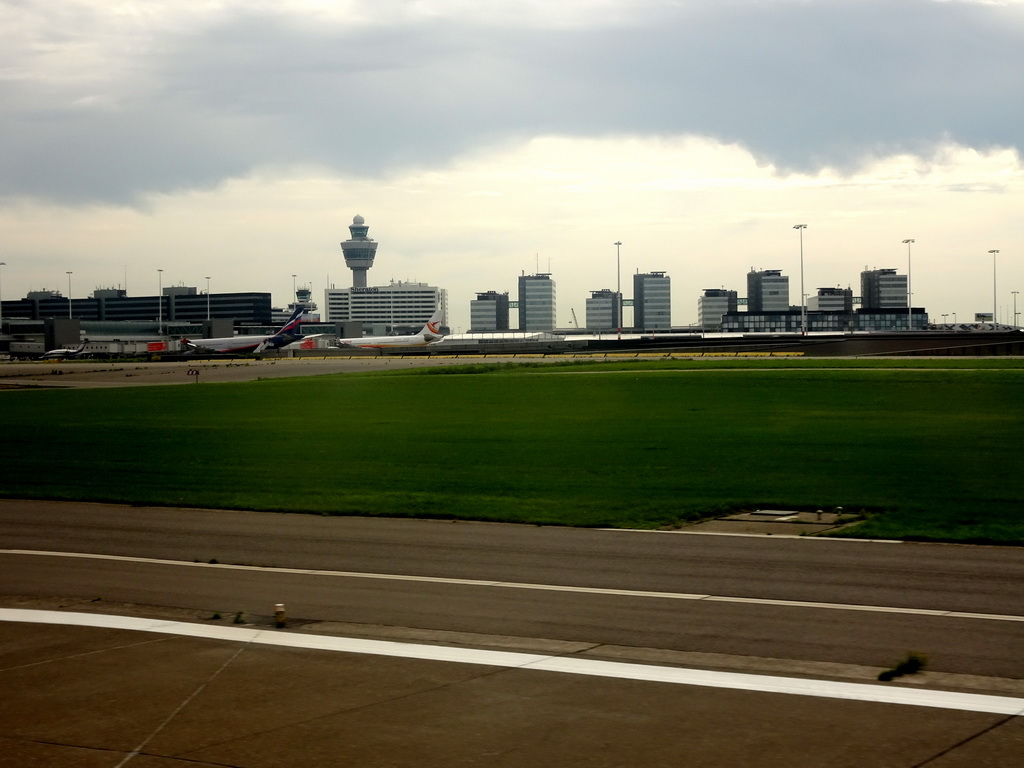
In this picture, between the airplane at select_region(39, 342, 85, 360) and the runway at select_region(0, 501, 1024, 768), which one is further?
the airplane at select_region(39, 342, 85, 360)

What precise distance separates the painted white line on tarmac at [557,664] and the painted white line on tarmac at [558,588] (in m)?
3.20

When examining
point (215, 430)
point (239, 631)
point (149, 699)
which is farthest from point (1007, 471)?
point (215, 430)

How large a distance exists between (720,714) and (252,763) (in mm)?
3847

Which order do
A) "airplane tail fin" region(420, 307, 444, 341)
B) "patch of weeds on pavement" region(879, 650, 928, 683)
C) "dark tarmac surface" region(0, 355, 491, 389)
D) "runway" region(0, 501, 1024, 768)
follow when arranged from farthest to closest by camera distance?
"airplane tail fin" region(420, 307, 444, 341), "dark tarmac surface" region(0, 355, 491, 389), "patch of weeds on pavement" region(879, 650, 928, 683), "runway" region(0, 501, 1024, 768)

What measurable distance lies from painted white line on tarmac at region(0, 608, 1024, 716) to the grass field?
887 cm

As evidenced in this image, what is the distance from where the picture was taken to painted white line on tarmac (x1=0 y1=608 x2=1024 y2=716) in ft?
28.6

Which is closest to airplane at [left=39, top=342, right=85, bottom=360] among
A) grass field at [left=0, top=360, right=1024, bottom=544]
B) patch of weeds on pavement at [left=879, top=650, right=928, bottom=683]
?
grass field at [left=0, top=360, right=1024, bottom=544]

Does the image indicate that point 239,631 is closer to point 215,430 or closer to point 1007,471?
point 1007,471

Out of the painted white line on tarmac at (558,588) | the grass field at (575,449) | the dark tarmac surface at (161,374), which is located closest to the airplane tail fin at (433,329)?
the dark tarmac surface at (161,374)

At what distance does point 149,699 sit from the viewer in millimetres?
8961

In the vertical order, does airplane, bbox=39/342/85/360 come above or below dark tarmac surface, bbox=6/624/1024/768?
above

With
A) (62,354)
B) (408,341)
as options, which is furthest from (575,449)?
(62,354)

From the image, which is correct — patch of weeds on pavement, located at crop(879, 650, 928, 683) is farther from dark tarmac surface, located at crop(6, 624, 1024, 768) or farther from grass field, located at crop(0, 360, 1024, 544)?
grass field, located at crop(0, 360, 1024, 544)

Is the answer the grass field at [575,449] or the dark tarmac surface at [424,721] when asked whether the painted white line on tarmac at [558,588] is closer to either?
the dark tarmac surface at [424,721]
